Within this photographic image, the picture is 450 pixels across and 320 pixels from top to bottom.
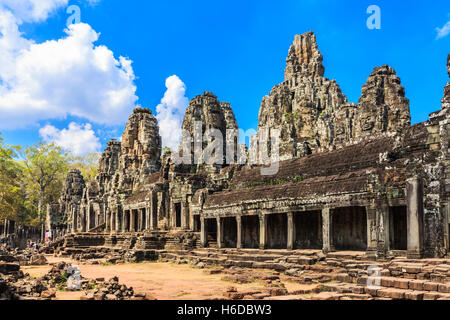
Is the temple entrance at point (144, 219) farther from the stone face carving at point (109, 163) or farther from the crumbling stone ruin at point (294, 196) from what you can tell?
the stone face carving at point (109, 163)

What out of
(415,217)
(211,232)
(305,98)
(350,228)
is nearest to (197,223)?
(211,232)

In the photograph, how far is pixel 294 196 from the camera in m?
21.0

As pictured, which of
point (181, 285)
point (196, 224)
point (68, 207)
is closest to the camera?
point (181, 285)

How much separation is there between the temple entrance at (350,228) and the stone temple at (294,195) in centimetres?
5

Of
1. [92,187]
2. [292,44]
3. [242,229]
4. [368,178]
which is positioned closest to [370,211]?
[368,178]

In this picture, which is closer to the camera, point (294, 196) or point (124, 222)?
point (294, 196)

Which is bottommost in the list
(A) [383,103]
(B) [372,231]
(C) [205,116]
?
(B) [372,231]

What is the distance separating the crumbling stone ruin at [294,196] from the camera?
1553 cm

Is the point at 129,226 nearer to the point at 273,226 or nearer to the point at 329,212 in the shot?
the point at 273,226

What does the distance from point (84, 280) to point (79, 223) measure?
40.3m

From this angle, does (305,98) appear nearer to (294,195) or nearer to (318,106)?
(318,106)

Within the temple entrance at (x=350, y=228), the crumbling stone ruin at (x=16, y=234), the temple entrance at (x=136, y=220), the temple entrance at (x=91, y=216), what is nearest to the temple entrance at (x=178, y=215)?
the temple entrance at (x=136, y=220)

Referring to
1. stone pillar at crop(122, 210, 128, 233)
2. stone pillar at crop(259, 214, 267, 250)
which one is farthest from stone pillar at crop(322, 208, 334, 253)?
stone pillar at crop(122, 210, 128, 233)

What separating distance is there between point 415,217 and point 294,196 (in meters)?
6.86
